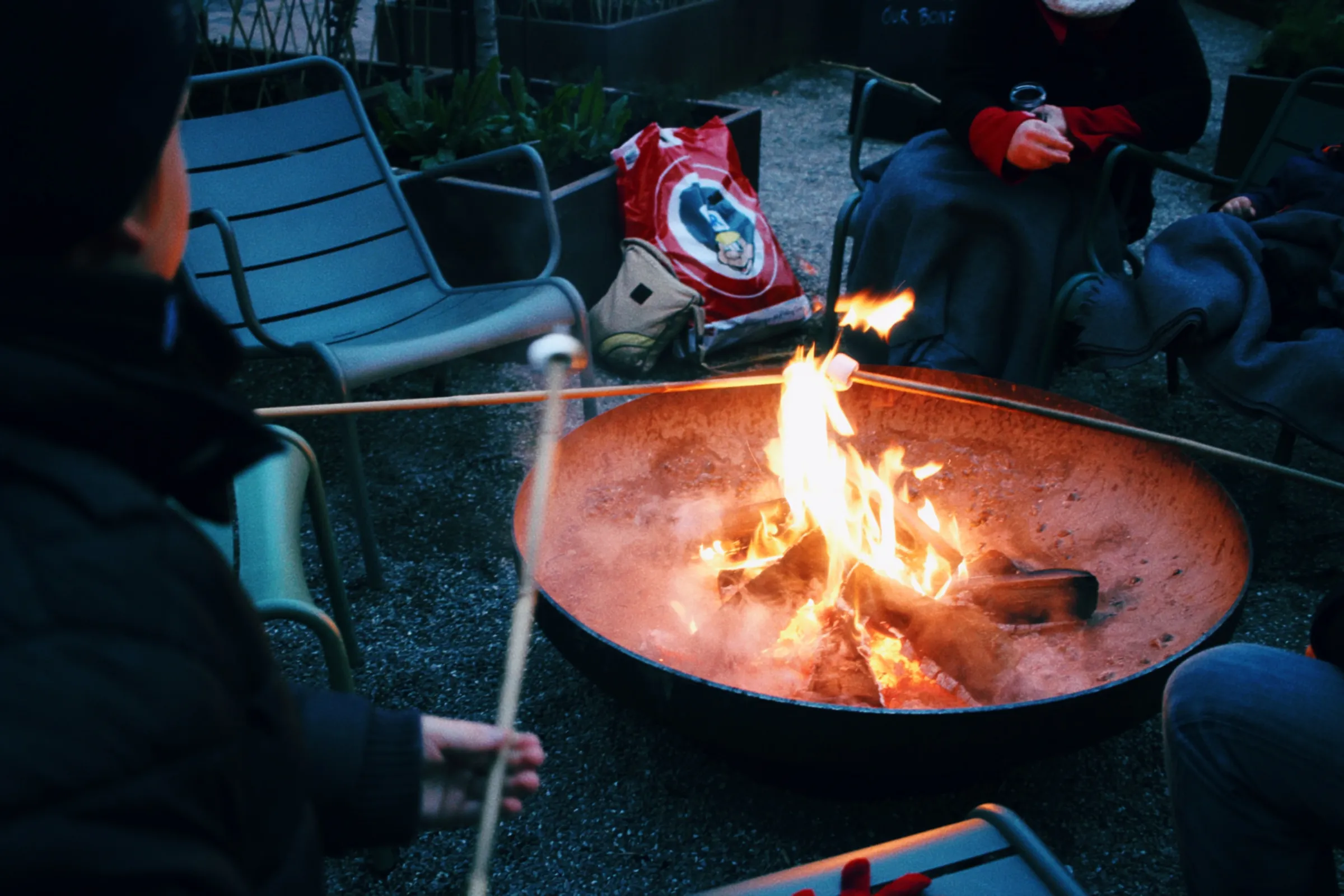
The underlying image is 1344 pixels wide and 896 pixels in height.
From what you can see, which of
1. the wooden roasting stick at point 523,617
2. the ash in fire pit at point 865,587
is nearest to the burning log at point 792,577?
Answer: the ash in fire pit at point 865,587

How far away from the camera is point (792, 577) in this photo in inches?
88.9

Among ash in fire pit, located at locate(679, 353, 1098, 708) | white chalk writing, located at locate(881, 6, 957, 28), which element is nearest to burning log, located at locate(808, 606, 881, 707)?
ash in fire pit, located at locate(679, 353, 1098, 708)

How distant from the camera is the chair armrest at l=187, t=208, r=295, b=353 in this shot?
2.67 m

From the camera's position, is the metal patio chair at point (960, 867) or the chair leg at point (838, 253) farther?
the chair leg at point (838, 253)

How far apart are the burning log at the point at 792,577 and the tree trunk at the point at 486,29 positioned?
3234 mm

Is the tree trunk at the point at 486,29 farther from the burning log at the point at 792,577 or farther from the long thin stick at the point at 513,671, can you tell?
the long thin stick at the point at 513,671

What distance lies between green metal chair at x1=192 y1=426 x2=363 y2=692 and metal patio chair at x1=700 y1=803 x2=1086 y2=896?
2.51 feet

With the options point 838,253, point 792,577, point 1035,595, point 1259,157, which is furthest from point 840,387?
point 1259,157

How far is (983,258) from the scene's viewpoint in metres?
3.11

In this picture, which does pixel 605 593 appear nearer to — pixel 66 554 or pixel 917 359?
pixel 917 359

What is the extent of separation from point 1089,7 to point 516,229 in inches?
78.2

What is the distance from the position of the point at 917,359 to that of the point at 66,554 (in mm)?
2831

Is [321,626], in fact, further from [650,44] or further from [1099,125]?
[650,44]

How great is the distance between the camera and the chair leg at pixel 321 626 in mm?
1673
